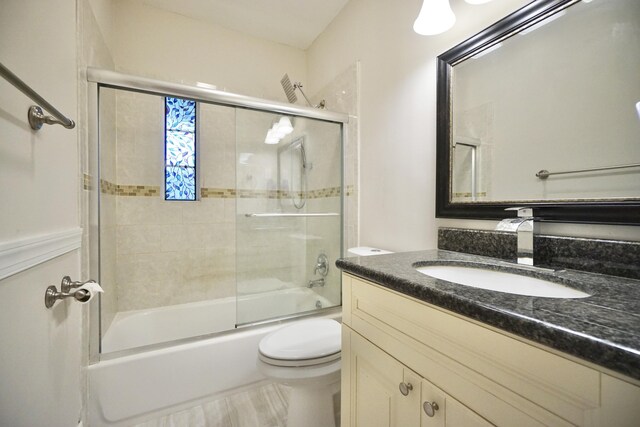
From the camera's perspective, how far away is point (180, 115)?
6.79ft

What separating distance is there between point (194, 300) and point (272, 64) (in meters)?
2.15

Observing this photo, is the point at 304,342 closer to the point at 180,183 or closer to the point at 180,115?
the point at 180,183

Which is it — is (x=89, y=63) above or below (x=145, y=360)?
above

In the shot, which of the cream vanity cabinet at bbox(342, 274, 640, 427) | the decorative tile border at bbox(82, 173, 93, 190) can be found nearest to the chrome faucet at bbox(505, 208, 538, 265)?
the cream vanity cabinet at bbox(342, 274, 640, 427)

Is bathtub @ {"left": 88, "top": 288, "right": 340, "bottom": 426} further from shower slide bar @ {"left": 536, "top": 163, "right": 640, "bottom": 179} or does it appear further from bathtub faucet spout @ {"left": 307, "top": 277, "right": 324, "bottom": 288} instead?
shower slide bar @ {"left": 536, "top": 163, "right": 640, "bottom": 179}

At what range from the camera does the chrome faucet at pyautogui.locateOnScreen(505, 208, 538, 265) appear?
83 cm

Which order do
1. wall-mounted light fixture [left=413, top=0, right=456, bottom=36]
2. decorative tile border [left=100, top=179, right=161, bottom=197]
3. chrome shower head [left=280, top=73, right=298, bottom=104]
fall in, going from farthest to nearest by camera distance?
chrome shower head [left=280, top=73, right=298, bottom=104] → decorative tile border [left=100, top=179, right=161, bottom=197] → wall-mounted light fixture [left=413, top=0, right=456, bottom=36]

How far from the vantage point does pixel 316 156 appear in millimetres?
2129

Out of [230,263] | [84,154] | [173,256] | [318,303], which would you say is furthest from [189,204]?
[318,303]

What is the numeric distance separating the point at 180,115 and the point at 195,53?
0.52 metres

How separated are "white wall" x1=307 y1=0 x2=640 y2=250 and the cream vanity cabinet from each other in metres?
0.62

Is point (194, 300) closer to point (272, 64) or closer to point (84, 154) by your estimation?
point (84, 154)

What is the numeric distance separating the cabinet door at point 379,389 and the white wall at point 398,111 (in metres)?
0.67

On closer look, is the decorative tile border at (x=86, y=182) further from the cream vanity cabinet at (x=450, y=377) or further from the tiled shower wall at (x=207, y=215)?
the cream vanity cabinet at (x=450, y=377)
